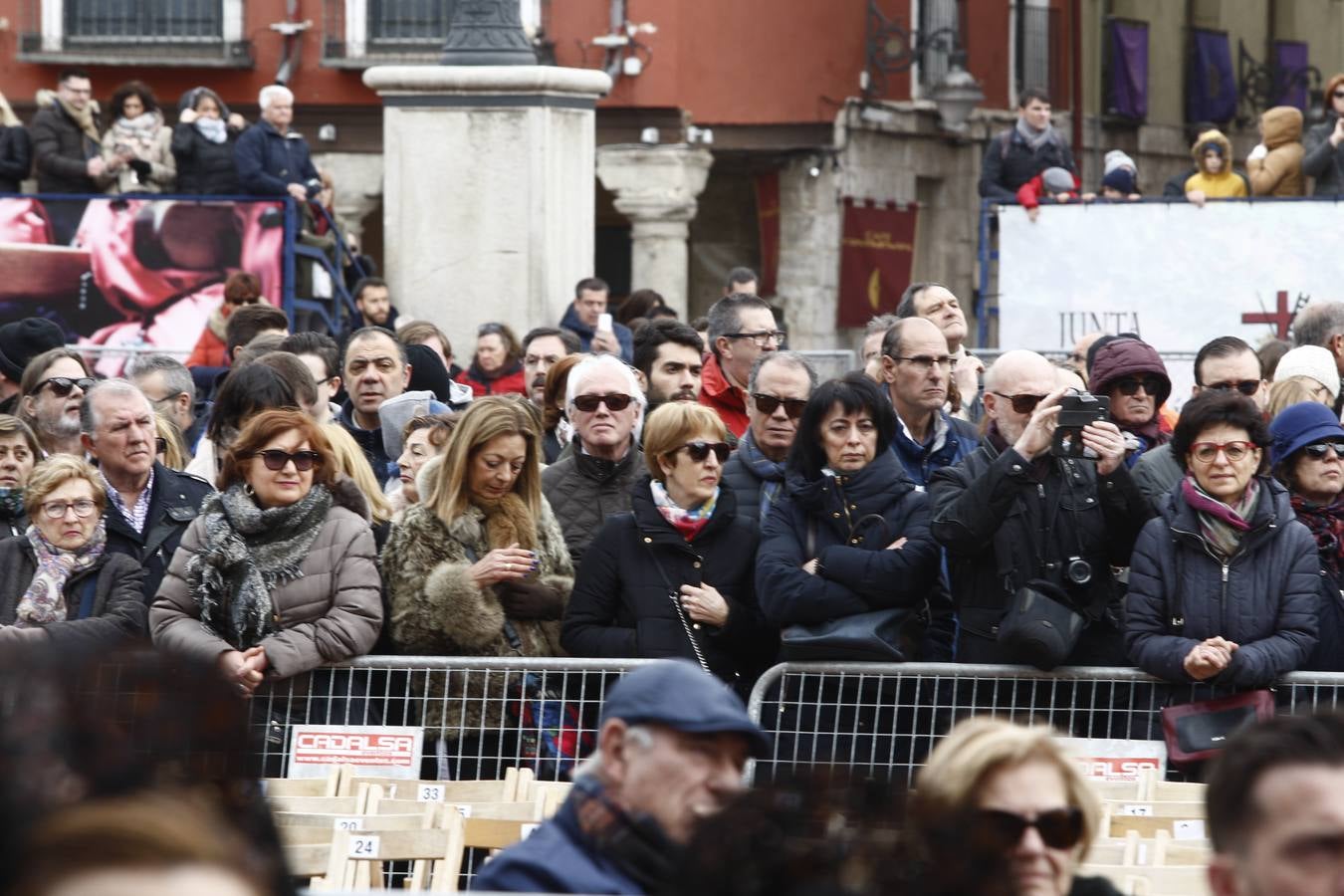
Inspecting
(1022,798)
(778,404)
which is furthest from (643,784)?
(778,404)

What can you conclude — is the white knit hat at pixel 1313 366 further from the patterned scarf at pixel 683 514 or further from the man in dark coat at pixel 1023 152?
the man in dark coat at pixel 1023 152

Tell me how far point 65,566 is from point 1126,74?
84.8 feet

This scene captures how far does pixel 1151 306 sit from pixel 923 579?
9.80m

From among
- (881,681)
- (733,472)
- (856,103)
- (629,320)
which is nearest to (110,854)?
(881,681)

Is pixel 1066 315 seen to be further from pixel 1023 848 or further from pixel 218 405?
pixel 1023 848

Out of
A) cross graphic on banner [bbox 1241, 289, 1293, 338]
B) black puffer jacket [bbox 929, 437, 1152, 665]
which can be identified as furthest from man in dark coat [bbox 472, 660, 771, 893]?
cross graphic on banner [bbox 1241, 289, 1293, 338]

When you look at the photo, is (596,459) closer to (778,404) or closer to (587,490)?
(587,490)

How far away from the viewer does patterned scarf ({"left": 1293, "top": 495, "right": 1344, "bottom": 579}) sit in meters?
7.55

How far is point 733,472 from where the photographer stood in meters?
Result: 7.94

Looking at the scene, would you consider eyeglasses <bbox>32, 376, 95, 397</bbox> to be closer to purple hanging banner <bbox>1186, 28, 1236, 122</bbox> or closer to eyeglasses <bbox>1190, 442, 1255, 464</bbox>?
eyeglasses <bbox>1190, 442, 1255, 464</bbox>

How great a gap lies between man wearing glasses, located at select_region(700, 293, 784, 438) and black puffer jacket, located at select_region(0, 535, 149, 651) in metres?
2.50

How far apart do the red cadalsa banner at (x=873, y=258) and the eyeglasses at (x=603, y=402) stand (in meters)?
19.4

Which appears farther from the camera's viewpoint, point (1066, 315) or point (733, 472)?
point (1066, 315)

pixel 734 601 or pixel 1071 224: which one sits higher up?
pixel 1071 224
